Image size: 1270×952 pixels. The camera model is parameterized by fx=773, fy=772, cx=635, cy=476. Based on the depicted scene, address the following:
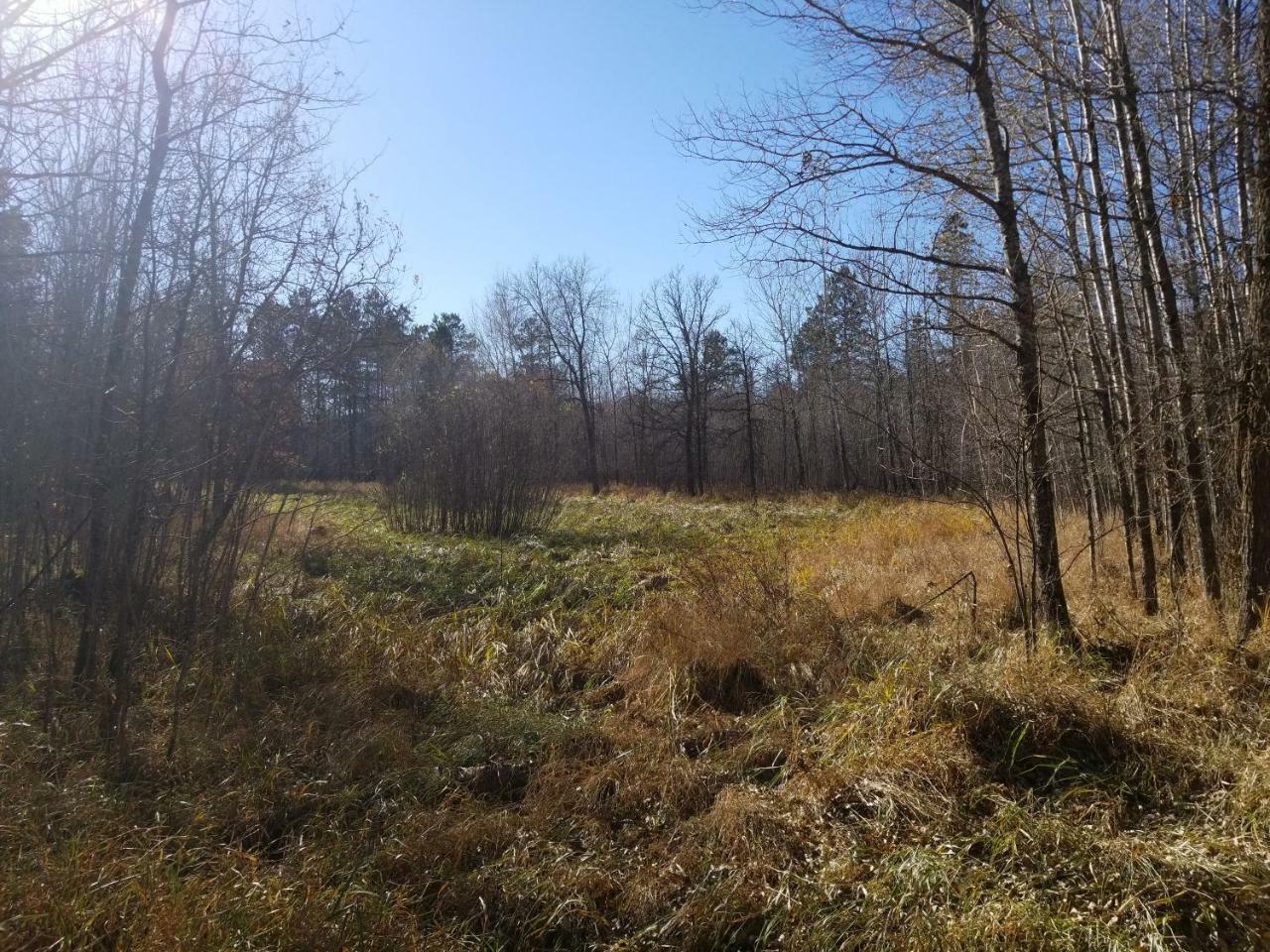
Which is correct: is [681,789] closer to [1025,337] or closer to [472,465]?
[1025,337]

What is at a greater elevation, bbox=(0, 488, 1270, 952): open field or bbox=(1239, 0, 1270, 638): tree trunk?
bbox=(1239, 0, 1270, 638): tree trunk

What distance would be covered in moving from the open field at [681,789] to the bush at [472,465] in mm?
6880

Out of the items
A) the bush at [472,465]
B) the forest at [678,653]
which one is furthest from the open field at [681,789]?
the bush at [472,465]

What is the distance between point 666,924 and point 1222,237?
227 inches

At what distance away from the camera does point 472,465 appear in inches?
525

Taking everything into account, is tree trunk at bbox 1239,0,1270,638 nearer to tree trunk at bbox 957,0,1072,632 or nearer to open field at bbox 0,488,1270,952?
open field at bbox 0,488,1270,952

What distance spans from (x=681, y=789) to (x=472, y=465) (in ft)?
33.2

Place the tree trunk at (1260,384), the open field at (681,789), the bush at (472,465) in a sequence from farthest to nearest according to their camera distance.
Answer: the bush at (472,465) → the tree trunk at (1260,384) → the open field at (681,789)

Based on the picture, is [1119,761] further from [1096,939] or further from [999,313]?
[999,313]

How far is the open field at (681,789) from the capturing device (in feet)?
9.08

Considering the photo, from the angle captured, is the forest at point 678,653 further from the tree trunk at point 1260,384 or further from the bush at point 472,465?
the bush at point 472,465

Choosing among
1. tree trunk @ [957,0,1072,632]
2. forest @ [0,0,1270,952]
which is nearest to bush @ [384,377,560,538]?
forest @ [0,0,1270,952]

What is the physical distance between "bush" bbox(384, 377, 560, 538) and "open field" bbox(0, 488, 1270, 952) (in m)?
6.88

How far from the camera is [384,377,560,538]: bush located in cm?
1329
